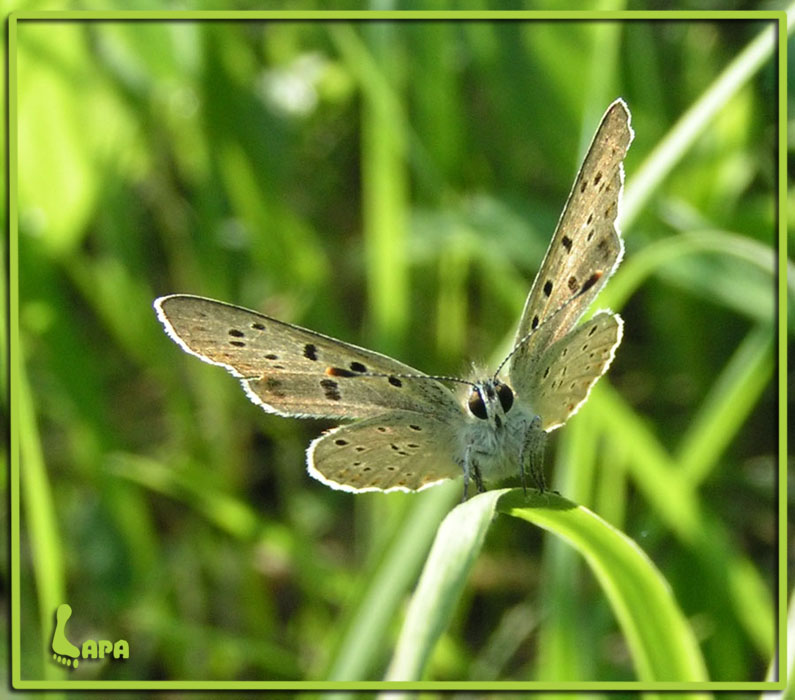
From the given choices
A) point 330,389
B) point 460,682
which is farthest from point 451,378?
point 460,682

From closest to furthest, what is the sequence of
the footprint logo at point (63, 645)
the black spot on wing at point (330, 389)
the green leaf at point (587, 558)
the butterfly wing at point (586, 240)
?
1. the green leaf at point (587, 558)
2. the butterfly wing at point (586, 240)
3. the black spot on wing at point (330, 389)
4. the footprint logo at point (63, 645)

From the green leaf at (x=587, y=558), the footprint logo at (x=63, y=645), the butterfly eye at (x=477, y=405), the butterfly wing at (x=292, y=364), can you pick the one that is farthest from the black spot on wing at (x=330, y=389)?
the footprint logo at (x=63, y=645)

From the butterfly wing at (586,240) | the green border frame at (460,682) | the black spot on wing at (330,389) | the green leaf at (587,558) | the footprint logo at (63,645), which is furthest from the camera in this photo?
the footprint logo at (63,645)

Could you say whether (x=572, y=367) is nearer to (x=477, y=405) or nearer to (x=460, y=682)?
(x=477, y=405)

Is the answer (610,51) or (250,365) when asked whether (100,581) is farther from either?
(610,51)

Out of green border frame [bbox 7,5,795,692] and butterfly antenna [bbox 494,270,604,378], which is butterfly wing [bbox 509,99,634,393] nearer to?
butterfly antenna [bbox 494,270,604,378]

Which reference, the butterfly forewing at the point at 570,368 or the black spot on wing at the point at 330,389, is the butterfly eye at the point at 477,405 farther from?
Answer: the black spot on wing at the point at 330,389
